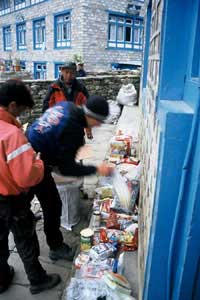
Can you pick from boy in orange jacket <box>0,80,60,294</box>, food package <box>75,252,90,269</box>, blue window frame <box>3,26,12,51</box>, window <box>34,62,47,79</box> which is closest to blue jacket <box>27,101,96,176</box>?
boy in orange jacket <box>0,80,60,294</box>

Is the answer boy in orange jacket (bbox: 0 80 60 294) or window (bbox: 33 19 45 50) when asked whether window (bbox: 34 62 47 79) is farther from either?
boy in orange jacket (bbox: 0 80 60 294)

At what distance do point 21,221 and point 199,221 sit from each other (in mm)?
1397

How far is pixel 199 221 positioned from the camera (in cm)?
115

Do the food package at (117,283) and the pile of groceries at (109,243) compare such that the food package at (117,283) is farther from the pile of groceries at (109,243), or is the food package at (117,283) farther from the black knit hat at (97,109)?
the black knit hat at (97,109)

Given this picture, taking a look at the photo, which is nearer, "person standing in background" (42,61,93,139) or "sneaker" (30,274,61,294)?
→ "sneaker" (30,274,61,294)

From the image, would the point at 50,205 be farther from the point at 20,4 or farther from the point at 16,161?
the point at 20,4

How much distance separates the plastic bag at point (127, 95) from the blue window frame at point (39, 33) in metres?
12.8

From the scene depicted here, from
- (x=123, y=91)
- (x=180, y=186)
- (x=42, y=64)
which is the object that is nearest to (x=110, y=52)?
(x=42, y=64)

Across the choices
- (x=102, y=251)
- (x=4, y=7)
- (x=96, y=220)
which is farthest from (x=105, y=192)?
(x=4, y=7)

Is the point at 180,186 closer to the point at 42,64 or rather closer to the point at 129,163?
the point at 129,163

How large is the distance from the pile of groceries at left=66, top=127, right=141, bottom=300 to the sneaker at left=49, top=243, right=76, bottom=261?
22cm

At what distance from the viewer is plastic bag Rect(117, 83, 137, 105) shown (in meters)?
9.49

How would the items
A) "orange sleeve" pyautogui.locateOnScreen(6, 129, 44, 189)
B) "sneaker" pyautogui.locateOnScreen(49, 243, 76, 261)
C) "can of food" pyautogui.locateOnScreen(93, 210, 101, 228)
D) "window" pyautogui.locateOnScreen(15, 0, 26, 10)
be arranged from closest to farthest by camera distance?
"orange sleeve" pyautogui.locateOnScreen(6, 129, 44, 189) < "sneaker" pyautogui.locateOnScreen(49, 243, 76, 261) < "can of food" pyautogui.locateOnScreen(93, 210, 101, 228) < "window" pyautogui.locateOnScreen(15, 0, 26, 10)

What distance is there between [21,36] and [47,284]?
2440 centimetres
